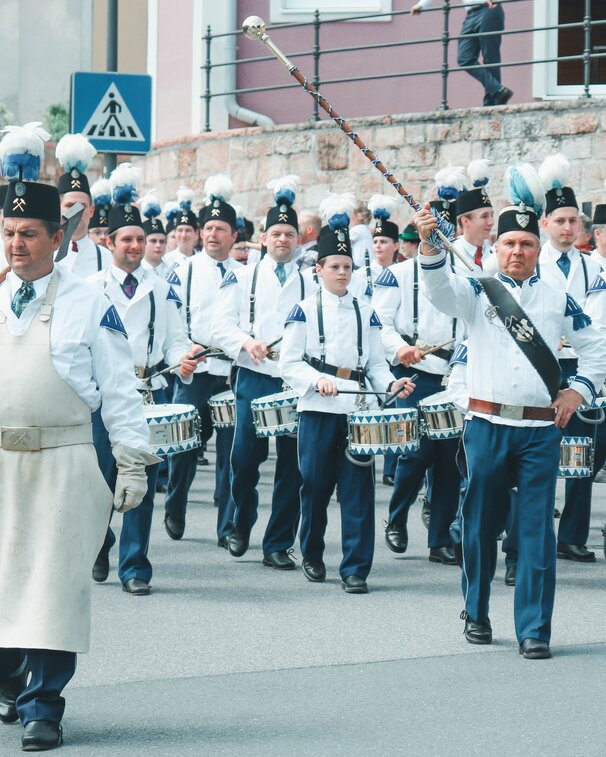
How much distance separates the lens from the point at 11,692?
6387 millimetres

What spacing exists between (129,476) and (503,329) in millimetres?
2055

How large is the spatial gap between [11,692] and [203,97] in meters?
13.8

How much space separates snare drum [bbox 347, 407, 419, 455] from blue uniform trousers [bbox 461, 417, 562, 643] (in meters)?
1.25

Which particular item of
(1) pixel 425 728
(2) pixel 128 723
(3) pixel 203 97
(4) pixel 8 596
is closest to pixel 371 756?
(1) pixel 425 728

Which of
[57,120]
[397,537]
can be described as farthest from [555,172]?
[57,120]

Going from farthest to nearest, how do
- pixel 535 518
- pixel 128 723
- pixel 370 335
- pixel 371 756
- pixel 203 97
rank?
pixel 203 97
pixel 370 335
pixel 535 518
pixel 128 723
pixel 371 756

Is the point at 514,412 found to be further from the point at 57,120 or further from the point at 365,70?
the point at 57,120

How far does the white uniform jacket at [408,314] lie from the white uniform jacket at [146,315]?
138cm

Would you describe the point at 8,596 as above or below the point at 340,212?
below

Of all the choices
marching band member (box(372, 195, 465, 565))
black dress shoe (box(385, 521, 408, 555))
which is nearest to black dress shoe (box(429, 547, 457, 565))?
marching band member (box(372, 195, 465, 565))

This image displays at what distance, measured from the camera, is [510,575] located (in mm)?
9289

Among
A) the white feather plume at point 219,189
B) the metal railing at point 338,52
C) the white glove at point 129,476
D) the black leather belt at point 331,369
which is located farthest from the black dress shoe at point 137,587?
the metal railing at point 338,52

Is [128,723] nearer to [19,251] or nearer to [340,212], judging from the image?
[19,251]

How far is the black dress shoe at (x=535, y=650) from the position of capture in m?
7.38
